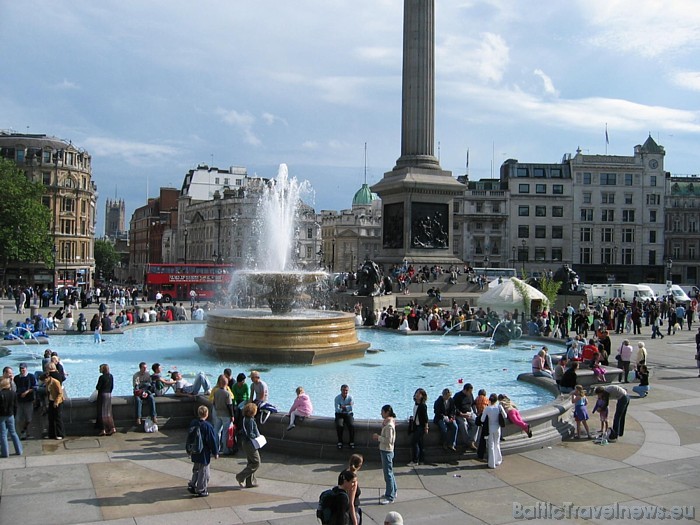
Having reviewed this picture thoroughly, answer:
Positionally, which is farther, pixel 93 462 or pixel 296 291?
pixel 296 291

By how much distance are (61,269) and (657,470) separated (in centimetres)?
8172

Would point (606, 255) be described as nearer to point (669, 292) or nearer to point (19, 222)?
point (669, 292)

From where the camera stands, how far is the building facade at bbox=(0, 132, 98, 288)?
8012 centimetres

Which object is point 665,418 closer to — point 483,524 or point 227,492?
point 483,524

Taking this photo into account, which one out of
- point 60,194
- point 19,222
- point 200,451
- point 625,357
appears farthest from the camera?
point 60,194

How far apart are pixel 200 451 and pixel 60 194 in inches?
3188

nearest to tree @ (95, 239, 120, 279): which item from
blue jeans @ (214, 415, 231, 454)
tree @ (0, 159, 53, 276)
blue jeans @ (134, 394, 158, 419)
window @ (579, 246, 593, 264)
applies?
tree @ (0, 159, 53, 276)

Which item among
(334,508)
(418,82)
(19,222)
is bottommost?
(334,508)

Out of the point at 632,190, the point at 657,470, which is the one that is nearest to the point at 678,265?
the point at 632,190

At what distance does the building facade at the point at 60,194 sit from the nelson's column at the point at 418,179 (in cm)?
5083

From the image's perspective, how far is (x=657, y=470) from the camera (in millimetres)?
10852

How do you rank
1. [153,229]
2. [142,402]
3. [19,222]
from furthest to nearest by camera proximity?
[153,229] → [19,222] → [142,402]

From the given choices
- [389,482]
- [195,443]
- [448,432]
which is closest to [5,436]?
[195,443]

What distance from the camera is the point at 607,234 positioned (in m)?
89.1
